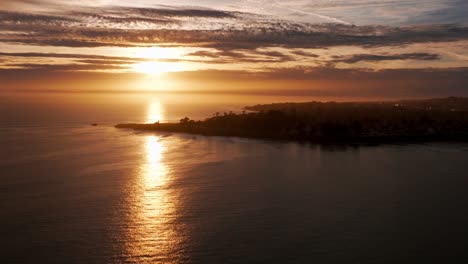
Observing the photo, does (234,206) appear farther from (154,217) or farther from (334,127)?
(334,127)

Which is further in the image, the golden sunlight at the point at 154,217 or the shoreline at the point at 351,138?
the shoreline at the point at 351,138

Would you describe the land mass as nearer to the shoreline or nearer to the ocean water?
the shoreline

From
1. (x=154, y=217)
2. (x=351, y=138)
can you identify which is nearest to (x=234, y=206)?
(x=154, y=217)

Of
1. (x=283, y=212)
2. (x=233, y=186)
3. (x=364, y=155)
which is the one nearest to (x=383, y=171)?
(x=364, y=155)

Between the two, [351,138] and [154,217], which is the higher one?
[154,217]

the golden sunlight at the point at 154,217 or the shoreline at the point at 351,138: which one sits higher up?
the golden sunlight at the point at 154,217

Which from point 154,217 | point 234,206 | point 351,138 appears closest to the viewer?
point 154,217

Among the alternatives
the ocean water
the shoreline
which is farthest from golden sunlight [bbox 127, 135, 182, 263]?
the shoreline

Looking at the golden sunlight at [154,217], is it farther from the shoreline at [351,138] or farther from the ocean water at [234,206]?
the shoreline at [351,138]

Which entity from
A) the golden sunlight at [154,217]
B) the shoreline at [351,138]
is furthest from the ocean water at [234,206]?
the shoreline at [351,138]

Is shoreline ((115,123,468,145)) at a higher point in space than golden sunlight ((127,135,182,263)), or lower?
lower
